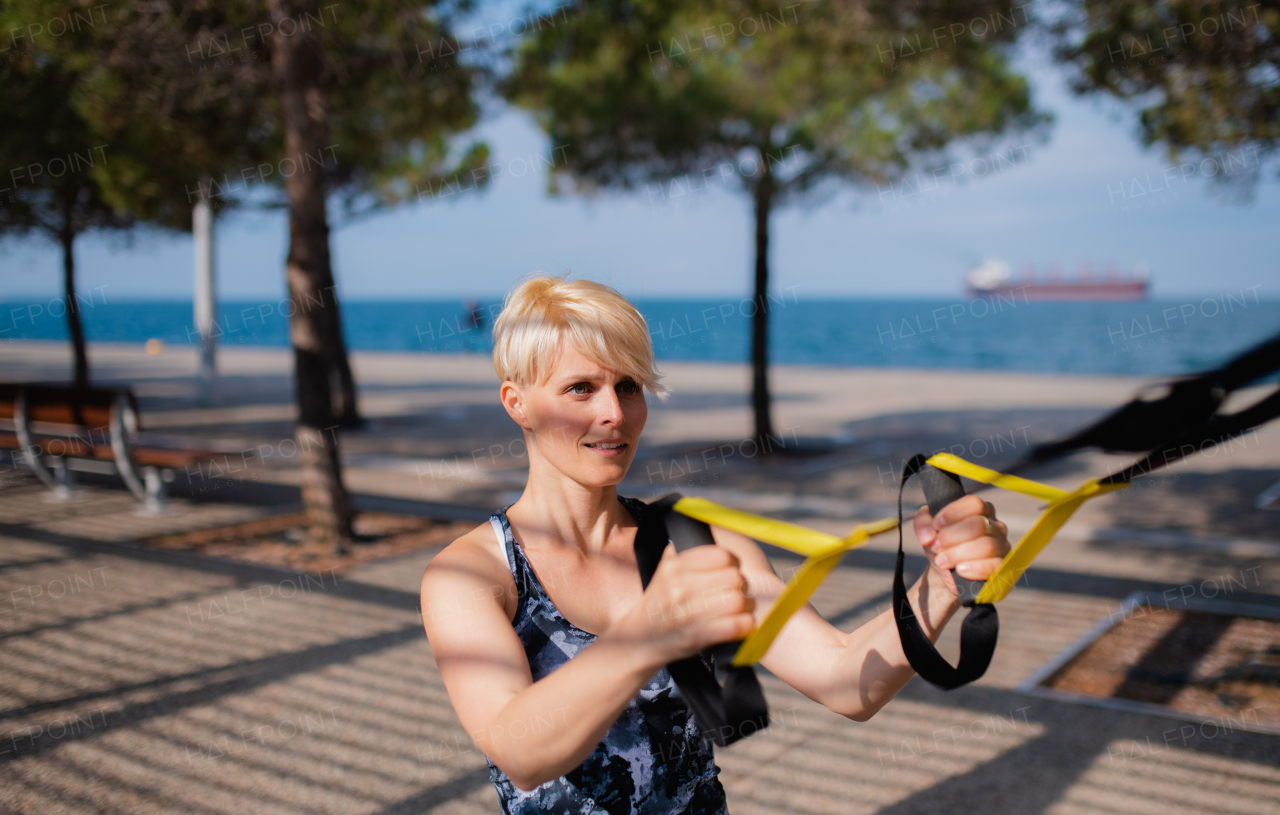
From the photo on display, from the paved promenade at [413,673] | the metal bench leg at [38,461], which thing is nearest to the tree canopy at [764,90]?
the paved promenade at [413,673]

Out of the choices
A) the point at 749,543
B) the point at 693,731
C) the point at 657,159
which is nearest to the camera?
the point at 693,731

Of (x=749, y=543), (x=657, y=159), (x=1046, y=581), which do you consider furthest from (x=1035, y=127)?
(x=749, y=543)

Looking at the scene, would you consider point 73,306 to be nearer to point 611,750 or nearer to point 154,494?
point 154,494

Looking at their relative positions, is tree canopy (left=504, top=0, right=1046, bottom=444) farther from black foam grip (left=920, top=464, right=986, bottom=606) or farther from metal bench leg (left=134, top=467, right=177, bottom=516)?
black foam grip (left=920, top=464, right=986, bottom=606)

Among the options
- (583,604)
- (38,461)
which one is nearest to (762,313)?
(38,461)

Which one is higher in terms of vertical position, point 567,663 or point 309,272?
point 309,272

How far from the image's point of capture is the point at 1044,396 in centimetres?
1859

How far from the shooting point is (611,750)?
1.67m

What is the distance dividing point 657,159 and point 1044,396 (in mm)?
10988

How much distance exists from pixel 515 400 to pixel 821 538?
0.76 meters

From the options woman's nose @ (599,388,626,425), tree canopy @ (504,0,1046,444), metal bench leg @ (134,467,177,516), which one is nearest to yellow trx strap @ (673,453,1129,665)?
woman's nose @ (599,388,626,425)

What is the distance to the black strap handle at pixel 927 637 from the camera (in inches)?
54.0

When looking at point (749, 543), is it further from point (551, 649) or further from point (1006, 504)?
point (1006, 504)

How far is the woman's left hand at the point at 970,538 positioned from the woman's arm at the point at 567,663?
452mm
